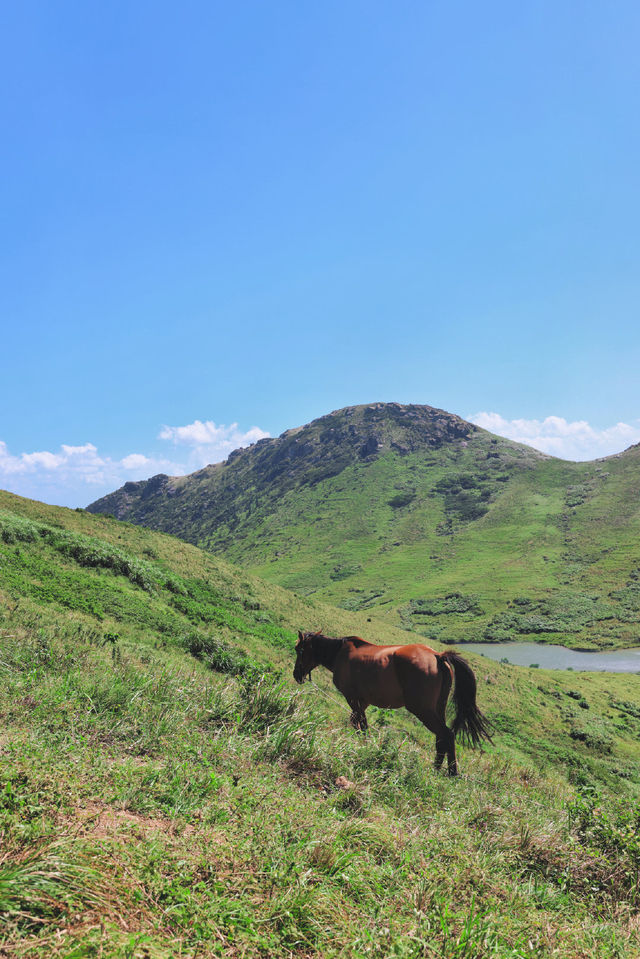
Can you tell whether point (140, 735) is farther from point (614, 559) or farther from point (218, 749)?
point (614, 559)

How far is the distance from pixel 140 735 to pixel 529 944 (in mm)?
4966

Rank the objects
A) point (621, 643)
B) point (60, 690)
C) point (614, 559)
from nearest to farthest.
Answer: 1. point (60, 690)
2. point (621, 643)
3. point (614, 559)

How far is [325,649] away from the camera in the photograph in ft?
37.3

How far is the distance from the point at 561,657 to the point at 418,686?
67.0m

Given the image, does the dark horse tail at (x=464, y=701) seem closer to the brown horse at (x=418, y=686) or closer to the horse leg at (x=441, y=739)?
the brown horse at (x=418, y=686)

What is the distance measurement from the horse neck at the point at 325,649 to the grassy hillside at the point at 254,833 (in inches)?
55.5

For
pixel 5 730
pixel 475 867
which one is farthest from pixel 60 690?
pixel 475 867

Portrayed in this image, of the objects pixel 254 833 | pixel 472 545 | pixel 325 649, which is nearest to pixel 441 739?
pixel 325 649

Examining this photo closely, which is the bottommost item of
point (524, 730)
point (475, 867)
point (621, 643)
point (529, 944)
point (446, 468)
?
point (621, 643)

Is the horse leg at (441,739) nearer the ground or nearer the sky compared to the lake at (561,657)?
nearer the sky

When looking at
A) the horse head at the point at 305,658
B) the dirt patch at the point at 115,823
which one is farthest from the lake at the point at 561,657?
the dirt patch at the point at 115,823

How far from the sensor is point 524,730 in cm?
1984

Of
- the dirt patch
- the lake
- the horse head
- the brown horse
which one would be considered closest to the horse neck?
the horse head

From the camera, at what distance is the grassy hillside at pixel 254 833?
2.93 meters
